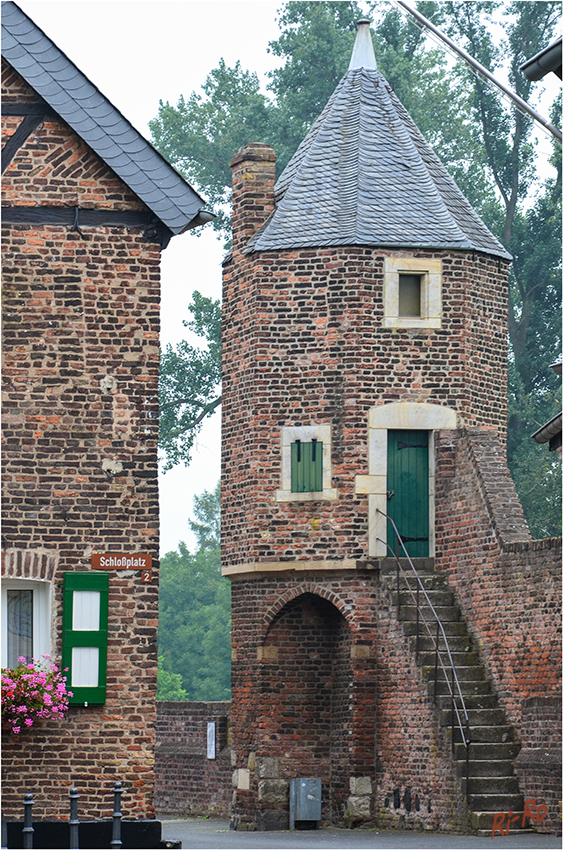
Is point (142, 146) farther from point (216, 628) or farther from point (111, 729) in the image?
point (216, 628)

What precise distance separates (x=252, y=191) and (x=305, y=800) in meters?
9.62

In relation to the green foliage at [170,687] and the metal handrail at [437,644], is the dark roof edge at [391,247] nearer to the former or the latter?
the metal handrail at [437,644]

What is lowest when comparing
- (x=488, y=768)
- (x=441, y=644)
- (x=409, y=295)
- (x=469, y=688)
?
(x=488, y=768)

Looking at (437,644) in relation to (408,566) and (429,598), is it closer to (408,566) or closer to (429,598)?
(429,598)

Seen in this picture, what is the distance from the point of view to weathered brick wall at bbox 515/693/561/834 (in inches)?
866

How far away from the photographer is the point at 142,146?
1911 centimetres

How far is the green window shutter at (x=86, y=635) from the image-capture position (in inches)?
722

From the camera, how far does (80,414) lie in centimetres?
1884

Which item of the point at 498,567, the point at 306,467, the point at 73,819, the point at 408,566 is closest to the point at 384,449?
the point at 306,467

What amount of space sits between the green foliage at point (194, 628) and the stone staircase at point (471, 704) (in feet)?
122

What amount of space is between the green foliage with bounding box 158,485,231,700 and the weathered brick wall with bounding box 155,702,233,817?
102ft

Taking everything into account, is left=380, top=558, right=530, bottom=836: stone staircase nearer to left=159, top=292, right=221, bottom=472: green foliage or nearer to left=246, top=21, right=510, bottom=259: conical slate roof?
left=246, top=21, right=510, bottom=259: conical slate roof

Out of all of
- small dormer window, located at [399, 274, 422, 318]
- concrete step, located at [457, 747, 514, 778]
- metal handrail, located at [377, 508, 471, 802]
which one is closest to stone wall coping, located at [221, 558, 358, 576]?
metal handrail, located at [377, 508, 471, 802]

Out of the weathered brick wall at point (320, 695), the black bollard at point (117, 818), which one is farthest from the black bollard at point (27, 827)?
the weathered brick wall at point (320, 695)
